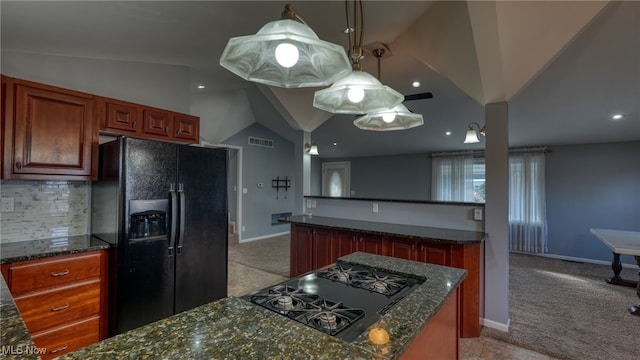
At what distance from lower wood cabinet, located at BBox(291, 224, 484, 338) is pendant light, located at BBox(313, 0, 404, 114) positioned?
1.52 meters

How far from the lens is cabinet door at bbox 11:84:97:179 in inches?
78.3

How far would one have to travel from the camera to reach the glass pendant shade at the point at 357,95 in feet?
4.65

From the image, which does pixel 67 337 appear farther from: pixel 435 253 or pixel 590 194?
pixel 590 194

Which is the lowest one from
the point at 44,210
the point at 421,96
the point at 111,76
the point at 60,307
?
the point at 60,307

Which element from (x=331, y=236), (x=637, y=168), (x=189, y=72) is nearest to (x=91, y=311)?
(x=331, y=236)

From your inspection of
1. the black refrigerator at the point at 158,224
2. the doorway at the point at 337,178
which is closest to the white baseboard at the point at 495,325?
the black refrigerator at the point at 158,224

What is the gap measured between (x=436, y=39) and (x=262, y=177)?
499 centimetres

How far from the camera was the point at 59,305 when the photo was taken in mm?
1926

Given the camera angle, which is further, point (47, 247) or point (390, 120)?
point (390, 120)

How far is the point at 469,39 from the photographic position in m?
2.31

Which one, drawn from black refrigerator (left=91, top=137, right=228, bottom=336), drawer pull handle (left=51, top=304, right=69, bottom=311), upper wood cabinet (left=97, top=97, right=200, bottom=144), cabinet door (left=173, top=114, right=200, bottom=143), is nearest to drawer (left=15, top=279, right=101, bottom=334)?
drawer pull handle (left=51, top=304, right=69, bottom=311)

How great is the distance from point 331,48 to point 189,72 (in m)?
2.72

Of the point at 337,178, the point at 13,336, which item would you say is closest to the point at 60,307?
the point at 13,336

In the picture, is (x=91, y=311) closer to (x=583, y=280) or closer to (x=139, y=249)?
(x=139, y=249)
